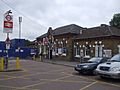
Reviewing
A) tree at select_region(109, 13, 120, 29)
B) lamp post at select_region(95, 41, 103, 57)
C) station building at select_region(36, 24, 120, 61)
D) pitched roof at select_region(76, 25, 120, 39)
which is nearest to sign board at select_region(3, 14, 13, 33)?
station building at select_region(36, 24, 120, 61)

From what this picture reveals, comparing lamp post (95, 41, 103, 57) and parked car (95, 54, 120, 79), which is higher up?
lamp post (95, 41, 103, 57)

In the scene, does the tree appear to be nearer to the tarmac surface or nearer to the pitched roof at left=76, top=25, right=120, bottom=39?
the pitched roof at left=76, top=25, right=120, bottom=39

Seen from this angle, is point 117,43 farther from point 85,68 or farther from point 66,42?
point 85,68

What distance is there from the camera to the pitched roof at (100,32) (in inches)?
1367

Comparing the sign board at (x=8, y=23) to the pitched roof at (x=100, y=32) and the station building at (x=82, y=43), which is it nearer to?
the station building at (x=82, y=43)

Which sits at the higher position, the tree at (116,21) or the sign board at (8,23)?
the tree at (116,21)

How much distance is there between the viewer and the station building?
111 feet

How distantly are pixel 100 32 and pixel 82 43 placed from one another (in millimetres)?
3502

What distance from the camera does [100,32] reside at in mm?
36906

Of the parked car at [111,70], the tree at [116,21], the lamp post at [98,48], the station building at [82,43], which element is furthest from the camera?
the tree at [116,21]

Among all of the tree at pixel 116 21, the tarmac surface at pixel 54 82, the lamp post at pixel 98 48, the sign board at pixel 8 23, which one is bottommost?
the tarmac surface at pixel 54 82

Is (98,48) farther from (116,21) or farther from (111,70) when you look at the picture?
(116,21)

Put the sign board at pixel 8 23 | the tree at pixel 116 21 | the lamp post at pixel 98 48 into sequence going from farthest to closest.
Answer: the tree at pixel 116 21 → the lamp post at pixel 98 48 → the sign board at pixel 8 23

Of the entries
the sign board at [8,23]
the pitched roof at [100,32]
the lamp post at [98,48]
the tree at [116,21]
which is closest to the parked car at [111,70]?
the sign board at [8,23]
